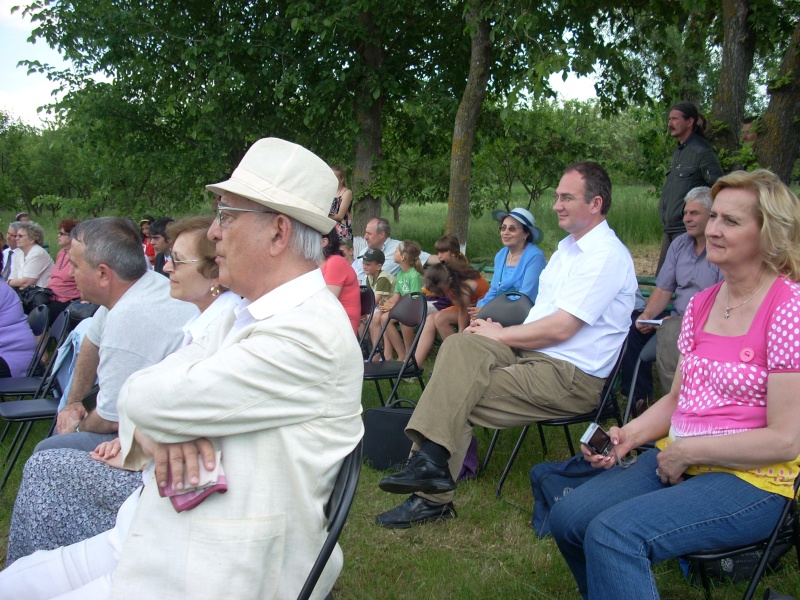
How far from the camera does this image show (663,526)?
7.06ft

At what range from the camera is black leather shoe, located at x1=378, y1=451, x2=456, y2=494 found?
129 inches

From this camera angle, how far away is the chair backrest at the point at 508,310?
4.28 m

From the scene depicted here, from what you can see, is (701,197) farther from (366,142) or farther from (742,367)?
(366,142)

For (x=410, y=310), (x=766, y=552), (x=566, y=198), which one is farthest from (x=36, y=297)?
(x=766, y=552)

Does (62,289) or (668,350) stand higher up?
(668,350)

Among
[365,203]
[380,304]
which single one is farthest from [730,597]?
[365,203]

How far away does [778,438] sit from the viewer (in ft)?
7.20

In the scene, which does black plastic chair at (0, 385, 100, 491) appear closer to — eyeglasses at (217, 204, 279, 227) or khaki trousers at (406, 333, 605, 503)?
khaki trousers at (406, 333, 605, 503)

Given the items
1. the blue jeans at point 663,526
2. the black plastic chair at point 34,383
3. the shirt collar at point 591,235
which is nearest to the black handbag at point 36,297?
the black plastic chair at point 34,383

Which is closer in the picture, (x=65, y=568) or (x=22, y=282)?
(x=65, y=568)

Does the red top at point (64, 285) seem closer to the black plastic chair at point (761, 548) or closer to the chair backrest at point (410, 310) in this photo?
the chair backrest at point (410, 310)

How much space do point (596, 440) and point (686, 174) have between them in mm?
4186

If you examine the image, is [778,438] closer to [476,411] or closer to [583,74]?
[476,411]

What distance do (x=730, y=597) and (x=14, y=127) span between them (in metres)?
38.9
